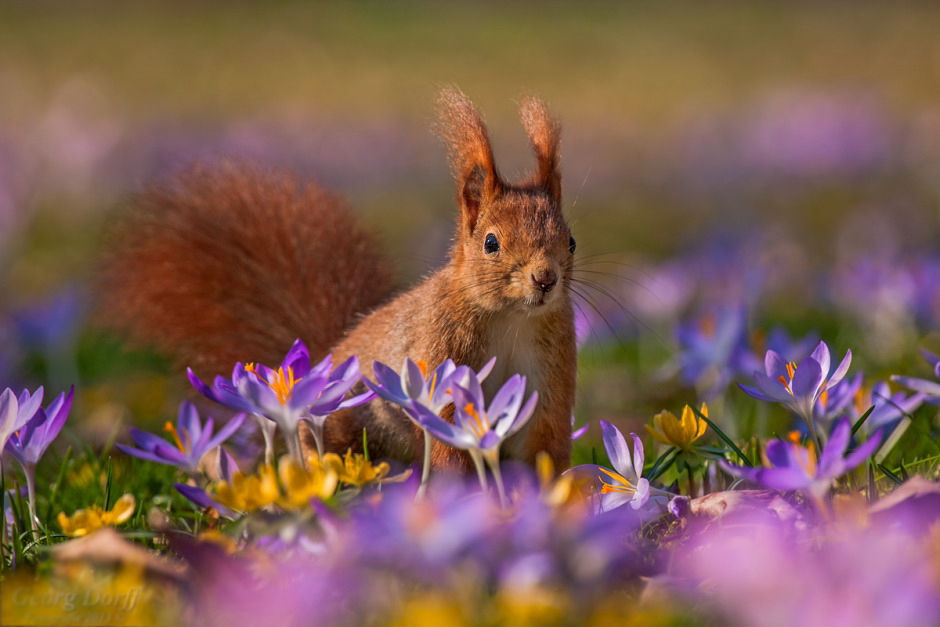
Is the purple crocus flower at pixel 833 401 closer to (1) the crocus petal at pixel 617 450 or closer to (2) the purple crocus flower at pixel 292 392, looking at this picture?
(1) the crocus petal at pixel 617 450

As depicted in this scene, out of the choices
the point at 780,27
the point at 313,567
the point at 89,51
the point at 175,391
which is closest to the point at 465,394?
the point at 313,567

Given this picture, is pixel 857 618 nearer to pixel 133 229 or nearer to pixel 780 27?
pixel 133 229

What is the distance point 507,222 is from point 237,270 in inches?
32.4

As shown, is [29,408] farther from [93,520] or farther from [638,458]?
[638,458]

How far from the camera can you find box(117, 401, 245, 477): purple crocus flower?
1709mm

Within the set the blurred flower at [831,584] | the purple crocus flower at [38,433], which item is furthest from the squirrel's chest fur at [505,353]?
the blurred flower at [831,584]

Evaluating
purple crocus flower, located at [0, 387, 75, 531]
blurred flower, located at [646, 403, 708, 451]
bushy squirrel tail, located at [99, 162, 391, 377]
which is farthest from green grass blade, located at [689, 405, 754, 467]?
bushy squirrel tail, located at [99, 162, 391, 377]

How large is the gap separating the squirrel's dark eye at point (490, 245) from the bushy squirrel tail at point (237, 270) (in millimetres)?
578

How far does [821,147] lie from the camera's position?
8883 mm

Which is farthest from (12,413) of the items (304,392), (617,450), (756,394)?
(756,394)

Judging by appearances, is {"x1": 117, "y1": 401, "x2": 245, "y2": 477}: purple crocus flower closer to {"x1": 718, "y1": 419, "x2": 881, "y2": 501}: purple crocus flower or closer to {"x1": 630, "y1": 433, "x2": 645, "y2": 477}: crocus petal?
{"x1": 630, "y1": 433, "x2": 645, "y2": 477}: crocus petal

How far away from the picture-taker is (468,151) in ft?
7.25

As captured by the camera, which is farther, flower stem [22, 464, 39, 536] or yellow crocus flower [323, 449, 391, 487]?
flower stem [22, 464, 39, 536]

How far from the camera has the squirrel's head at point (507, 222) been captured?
206cm
